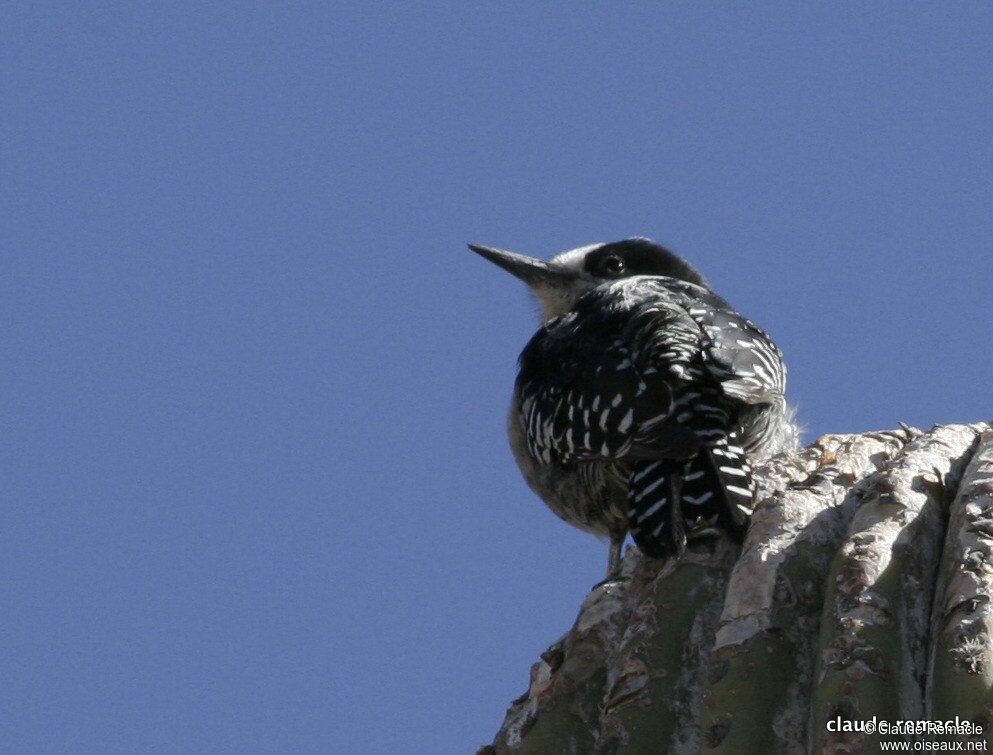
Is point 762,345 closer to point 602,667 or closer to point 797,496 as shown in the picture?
point 797,496

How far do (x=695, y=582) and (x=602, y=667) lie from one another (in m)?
0.30

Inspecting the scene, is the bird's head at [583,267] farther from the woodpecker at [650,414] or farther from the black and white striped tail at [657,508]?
the black and white striped tail at [657,508]

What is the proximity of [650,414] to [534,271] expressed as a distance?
308 centimetres

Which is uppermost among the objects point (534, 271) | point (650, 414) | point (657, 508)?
point (534, 271)

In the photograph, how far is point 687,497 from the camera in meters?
4.55

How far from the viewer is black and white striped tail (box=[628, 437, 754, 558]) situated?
426 cm

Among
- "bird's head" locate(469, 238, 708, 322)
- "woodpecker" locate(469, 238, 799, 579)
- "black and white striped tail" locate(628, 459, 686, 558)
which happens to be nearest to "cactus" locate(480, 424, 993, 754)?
"black and white striped tail" locate(628, 459, 686, 558)

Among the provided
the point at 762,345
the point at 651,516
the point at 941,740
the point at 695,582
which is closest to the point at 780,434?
the point at 762,345

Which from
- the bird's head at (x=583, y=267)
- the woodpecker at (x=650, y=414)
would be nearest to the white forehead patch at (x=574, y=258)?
the bird's head at (x=583, y=267)

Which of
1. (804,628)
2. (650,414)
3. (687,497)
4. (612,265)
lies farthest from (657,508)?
(612,265)

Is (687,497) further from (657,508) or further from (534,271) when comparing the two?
(534,271)

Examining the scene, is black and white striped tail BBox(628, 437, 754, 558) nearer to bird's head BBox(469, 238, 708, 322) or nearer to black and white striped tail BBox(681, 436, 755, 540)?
black and white striped tail BBox(681, 436, 755, 540)

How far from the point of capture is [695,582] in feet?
12.9

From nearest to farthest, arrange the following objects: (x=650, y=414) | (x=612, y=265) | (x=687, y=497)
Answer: (x=687, y=497)
(x=650, y=414)
(x=612, y=265)
